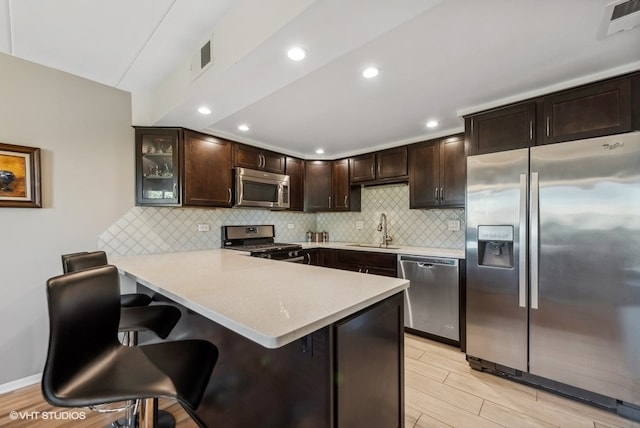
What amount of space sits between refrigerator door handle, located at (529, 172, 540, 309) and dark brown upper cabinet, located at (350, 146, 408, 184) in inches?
57.5

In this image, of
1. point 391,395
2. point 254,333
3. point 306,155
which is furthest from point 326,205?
point 254,333

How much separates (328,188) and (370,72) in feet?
7.83

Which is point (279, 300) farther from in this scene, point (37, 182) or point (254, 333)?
point (37, 182)

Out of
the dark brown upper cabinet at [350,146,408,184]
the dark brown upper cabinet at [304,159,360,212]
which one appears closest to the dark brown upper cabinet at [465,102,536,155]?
the dark brown upper cabinet at [350,146,408,184]

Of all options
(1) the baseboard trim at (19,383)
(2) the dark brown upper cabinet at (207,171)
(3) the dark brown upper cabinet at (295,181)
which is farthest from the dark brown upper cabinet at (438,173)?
(1) the baseboard trim at (19,383)

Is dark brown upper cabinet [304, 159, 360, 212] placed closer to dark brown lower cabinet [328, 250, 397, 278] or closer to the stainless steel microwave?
the stainless steel microwave

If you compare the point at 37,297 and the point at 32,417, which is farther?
the point at 37,297

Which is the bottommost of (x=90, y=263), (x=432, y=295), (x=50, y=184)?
(x=432, y=295)

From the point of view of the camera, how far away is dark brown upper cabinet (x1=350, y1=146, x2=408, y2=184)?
11.1 ft

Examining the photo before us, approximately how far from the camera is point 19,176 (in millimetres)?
1997

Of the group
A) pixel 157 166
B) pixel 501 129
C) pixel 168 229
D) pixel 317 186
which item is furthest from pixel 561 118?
pixel 168 229

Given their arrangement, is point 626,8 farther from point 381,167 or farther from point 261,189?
point 261,189

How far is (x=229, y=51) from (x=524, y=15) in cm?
157

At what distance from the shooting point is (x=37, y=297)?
2100mm
